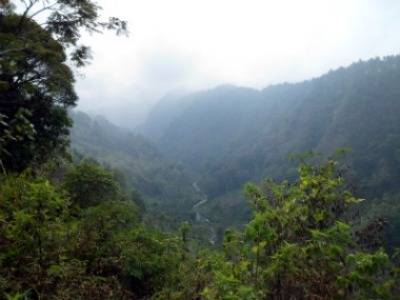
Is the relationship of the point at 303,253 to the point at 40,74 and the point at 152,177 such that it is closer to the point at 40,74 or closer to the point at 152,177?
the point at 40,74

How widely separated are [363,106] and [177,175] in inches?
2966

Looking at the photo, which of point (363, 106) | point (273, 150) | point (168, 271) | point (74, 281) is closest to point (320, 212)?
Result: point (74, 281)

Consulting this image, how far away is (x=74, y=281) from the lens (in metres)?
6.08

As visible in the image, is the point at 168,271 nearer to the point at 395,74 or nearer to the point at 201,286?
the point at 201,286

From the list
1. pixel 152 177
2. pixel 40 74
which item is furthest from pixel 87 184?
pixel 152 177

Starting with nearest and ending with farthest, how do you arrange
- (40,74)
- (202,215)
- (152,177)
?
(40,74) → (202,215) → (152,177)

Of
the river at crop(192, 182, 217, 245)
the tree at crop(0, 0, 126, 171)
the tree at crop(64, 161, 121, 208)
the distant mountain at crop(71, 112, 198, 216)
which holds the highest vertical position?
the tree at crop(0, 0, 126, 171)

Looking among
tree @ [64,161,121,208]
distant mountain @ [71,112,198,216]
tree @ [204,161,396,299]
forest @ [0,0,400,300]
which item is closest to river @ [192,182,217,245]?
distant mountain @ [71,112,198,216]

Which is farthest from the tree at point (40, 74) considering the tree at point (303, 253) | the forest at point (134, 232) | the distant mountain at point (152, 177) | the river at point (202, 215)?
the distant mountain at point (152, 177)

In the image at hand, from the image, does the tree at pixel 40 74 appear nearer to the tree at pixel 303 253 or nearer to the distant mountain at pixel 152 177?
the tree at pixel 303 253

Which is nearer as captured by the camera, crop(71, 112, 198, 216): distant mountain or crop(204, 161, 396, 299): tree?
crop(204, 161, 396, 299): tree

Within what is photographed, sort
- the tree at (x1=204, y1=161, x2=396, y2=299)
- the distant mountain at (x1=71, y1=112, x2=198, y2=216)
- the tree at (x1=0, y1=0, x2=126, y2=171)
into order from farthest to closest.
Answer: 1. the distant mountain at (x1=71, y1=112, x2=198, y2=216)
2. the tree at (x1=0, y1=0, x2=126, y2=171)
3. the tree at (x1=204, y1=161, x2=396, y2=299)

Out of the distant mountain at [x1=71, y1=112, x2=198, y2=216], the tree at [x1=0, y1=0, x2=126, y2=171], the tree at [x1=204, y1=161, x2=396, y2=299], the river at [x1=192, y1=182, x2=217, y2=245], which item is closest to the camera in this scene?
the tree at [x1=204, y1=161, x2=396, y2=299]

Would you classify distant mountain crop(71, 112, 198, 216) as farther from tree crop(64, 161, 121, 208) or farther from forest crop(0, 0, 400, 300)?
forest crop(0, 0, 400, 300)
